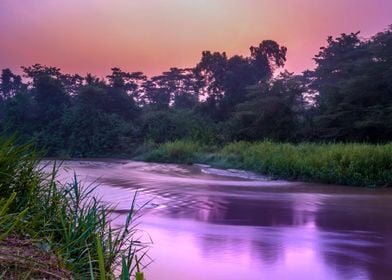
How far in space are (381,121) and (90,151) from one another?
2001cm

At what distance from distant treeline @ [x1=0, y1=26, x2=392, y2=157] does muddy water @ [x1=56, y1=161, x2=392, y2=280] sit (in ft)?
28.5

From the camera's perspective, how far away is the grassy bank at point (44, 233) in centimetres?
270

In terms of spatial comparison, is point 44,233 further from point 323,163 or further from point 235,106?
point 235,106

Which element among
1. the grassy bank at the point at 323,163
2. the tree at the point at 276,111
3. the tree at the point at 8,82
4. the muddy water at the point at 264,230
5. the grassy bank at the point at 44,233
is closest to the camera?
the grassy bank at the point at 44,233

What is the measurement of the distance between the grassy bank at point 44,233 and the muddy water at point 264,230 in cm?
149

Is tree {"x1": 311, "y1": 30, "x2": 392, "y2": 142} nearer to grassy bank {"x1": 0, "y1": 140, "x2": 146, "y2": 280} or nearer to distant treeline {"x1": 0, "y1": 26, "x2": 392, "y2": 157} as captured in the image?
distant treeline {"x1": 0, "y1": 26, "x2": 392, "y2": 157}

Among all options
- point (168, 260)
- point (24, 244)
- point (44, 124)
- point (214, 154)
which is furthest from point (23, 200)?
point (44, 124)

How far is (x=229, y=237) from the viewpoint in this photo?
741 cm

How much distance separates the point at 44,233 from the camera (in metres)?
3.79

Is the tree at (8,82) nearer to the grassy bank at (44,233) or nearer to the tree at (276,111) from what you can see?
the tree at (276,111)

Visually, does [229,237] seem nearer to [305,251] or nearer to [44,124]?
[305,251]

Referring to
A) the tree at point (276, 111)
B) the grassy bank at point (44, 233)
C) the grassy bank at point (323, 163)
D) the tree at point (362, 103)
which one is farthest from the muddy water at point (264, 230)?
the tree at point (276, 111)

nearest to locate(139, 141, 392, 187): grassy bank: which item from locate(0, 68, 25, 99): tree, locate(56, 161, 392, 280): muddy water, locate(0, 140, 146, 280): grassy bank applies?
locate(56, 161, 392, 280): muddy water

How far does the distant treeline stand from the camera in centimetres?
2145
